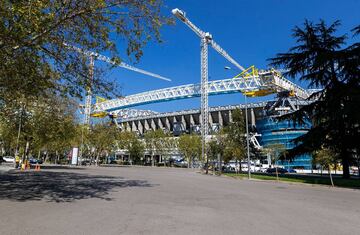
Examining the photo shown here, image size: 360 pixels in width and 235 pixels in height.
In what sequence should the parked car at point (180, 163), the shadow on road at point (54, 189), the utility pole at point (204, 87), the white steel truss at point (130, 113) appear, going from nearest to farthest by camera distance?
the shadow on road at point (54, 189)
the utility pole at point (204, 87)
the parked car at point (180, 163)
the white steel truss at point (130, 113)

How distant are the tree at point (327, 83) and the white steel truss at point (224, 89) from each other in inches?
1219

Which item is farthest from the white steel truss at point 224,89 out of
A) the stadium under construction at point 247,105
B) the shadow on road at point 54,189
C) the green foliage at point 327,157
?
the shadow on road at point 54,189

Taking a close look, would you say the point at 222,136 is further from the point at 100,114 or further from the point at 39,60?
the point at 100,114

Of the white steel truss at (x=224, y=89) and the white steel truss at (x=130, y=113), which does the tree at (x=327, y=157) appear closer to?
the white steel truss at (x=224, y=89)

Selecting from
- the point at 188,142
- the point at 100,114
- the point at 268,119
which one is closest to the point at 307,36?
the point at 188,142

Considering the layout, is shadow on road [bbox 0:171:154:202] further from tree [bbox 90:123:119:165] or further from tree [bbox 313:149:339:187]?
tree [bbox 90:123:119:165]

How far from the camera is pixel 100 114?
9706 centimetres

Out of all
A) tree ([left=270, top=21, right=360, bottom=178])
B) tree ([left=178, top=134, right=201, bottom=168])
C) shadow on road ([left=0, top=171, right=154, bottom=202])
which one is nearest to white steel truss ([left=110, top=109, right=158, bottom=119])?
tree ([left=178, top=134, right=201, bottom=168])

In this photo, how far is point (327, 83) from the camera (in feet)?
105

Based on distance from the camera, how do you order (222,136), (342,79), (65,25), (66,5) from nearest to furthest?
(66,5) < (65,25) < (342,79) < (222,136)

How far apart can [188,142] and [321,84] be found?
44936 mm

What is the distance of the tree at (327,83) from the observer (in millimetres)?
29016

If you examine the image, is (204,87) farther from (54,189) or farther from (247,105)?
(54,189)

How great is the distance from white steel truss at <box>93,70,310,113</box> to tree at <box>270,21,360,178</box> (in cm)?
3097
